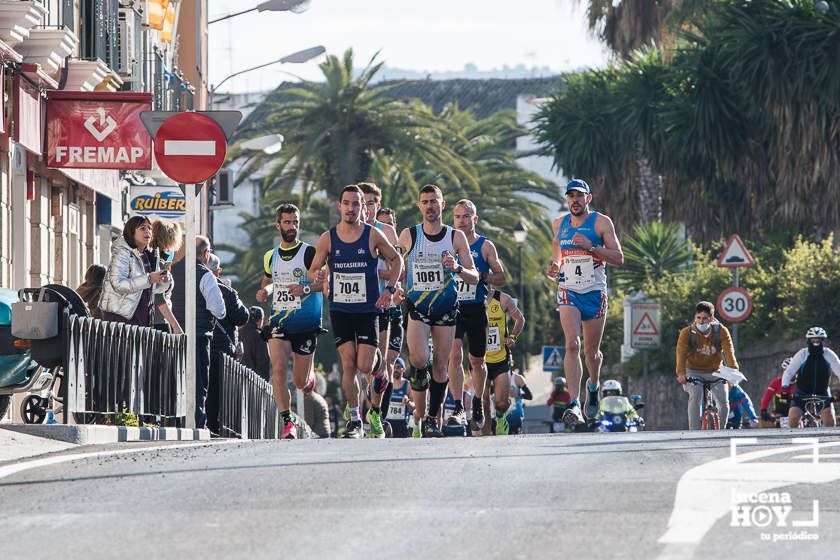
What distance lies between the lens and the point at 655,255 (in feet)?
168

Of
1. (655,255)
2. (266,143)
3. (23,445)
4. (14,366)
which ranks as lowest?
(23,445)

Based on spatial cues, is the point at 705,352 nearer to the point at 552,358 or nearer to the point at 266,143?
the point at 266,143

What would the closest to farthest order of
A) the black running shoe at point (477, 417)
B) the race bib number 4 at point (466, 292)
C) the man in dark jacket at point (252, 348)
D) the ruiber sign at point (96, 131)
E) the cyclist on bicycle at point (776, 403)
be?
the race bib number 4 at point (466, 292) < the black running shoe at point (477, 417) < the man in dark jacket at point (252, 348) < the ruiber sign at point (96, 131) < the cyclist on bicycle at point (776, 403)

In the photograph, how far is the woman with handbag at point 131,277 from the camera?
16156 mm

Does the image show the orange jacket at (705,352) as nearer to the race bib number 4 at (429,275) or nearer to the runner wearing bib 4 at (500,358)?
the runner wearing bib 4 at (500,358)

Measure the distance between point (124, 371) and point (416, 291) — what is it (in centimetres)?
232

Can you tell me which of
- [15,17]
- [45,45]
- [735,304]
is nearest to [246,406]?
[15,17]

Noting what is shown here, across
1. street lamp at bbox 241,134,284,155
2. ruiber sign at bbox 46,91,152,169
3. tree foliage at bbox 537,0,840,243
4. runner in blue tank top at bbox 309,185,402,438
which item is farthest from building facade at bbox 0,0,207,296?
tree foliage at bbox 537,0,840,243

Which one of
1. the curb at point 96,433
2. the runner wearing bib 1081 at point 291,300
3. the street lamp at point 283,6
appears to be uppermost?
the street lamp at point 283,6

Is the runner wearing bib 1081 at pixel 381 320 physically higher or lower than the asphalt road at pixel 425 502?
higher

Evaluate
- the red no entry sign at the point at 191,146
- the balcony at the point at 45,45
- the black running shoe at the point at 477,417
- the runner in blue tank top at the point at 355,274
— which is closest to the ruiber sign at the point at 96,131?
the balcony at the point at 45,45

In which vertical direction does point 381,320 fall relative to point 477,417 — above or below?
above

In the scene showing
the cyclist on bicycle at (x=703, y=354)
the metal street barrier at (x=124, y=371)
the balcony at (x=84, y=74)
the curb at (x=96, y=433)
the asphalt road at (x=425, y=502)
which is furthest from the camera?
the balcony at (x=84, y=74)

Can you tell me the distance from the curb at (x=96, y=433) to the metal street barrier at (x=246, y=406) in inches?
120
